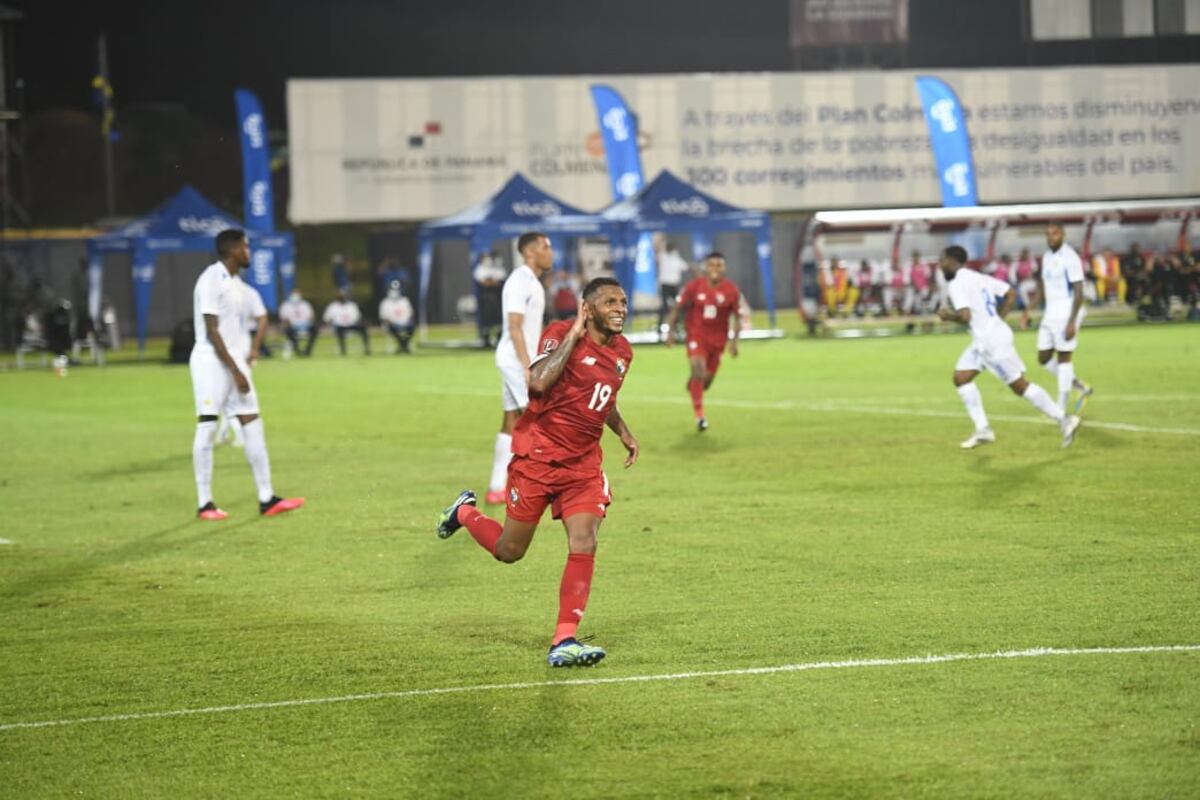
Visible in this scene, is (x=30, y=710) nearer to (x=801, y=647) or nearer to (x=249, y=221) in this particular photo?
(x=801, y=647)

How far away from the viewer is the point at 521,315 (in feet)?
42.1

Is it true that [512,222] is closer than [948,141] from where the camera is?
Yes

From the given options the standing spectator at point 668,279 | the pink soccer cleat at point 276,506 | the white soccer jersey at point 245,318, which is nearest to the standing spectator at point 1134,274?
the standing spectator at point 668,279

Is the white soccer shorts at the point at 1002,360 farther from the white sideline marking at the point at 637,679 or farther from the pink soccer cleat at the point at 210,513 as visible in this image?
the white sideline marking at the point at 637,679

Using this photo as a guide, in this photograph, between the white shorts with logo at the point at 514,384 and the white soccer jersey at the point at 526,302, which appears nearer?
the white soccer jersey at the point at 526,302

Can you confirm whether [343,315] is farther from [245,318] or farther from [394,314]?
[245,318]

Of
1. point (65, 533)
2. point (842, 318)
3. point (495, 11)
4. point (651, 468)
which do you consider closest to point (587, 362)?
point (65, 533)

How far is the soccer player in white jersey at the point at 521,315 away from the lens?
12688 millimetres

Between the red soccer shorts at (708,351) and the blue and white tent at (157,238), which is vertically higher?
the blue and white tent at (157,238)

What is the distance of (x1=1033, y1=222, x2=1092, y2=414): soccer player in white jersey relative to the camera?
18516 millimetres

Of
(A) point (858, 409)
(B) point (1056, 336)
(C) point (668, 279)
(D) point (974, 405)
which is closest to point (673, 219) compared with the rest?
(C) point (668, 279)

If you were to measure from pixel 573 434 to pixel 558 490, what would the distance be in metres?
0.27

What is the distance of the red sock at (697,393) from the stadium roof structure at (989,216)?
897 inches

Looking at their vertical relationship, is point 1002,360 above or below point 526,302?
below
